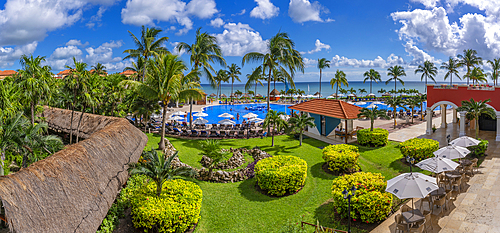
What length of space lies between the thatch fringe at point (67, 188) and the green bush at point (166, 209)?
1.05 m

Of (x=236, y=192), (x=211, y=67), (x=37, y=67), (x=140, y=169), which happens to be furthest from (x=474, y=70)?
(x=37, y=67)

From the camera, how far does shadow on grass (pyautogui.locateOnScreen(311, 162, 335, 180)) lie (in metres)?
15.1

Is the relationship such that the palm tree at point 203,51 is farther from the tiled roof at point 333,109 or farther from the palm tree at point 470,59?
the palm tree at point 470,59

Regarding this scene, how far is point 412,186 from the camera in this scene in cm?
914

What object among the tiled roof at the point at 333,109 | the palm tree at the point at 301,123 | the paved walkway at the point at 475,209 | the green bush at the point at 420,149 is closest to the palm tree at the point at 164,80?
the palm tree at the point at 301,123

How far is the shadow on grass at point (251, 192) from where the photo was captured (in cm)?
1275

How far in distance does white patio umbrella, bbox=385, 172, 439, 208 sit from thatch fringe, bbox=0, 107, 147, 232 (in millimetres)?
9896

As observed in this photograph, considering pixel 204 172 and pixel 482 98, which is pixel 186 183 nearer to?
pixel 204 172

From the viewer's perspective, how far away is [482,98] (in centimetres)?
2153

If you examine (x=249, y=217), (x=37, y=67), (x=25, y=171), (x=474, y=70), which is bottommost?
(x=249, y=217)

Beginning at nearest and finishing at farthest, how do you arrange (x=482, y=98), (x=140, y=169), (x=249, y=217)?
1. (x=140, y=169)
2. (x=249, y=217)
3. (x=482, y=98)

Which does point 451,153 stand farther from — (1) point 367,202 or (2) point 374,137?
(1) point 367,202

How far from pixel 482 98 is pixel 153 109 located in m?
28.1

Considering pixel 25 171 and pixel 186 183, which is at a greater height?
pixel 25 171
